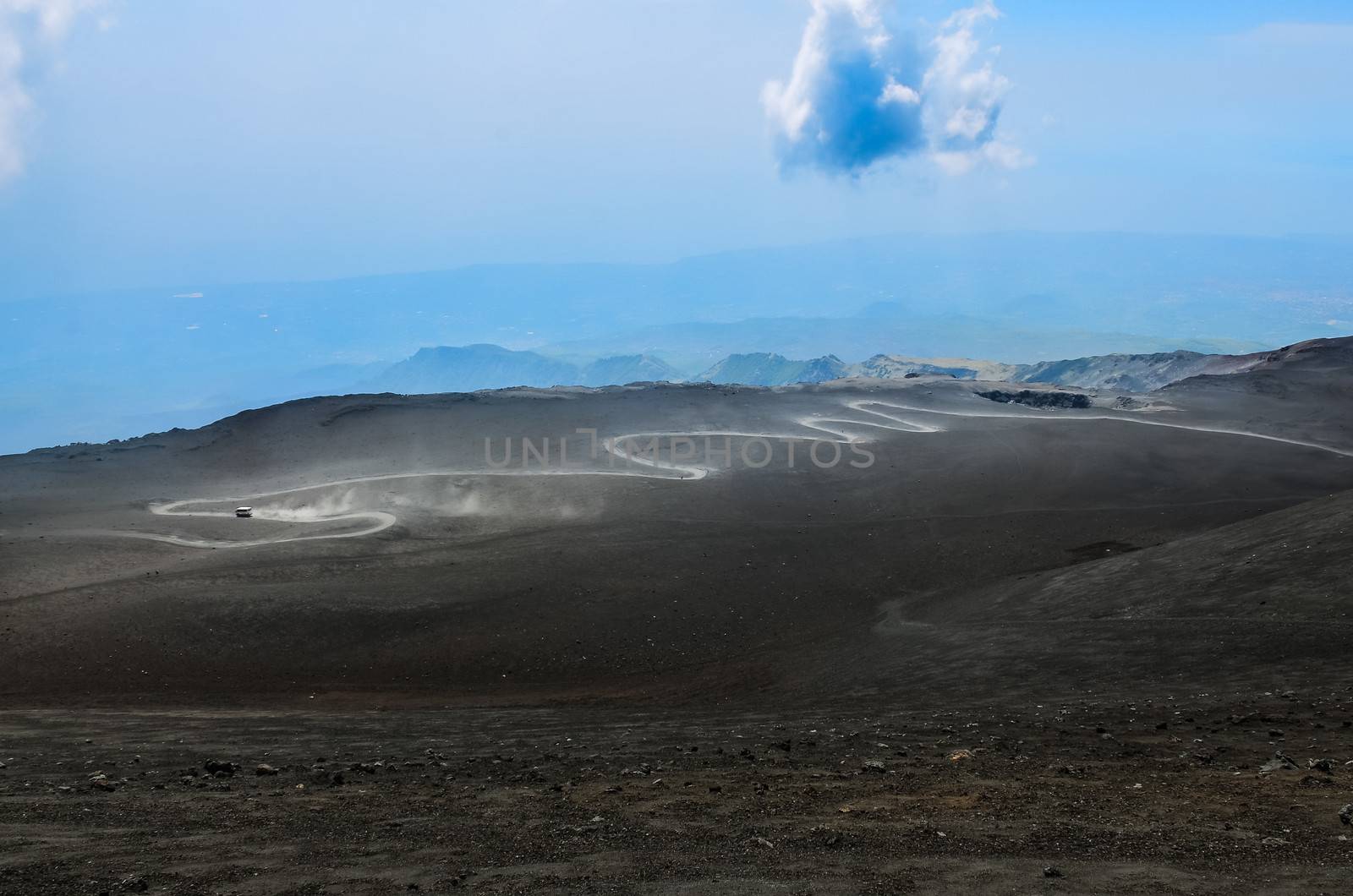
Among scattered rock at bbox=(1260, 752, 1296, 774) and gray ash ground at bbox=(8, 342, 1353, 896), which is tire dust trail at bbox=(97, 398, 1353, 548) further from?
scattered rock at bbox=(1260, 752, 1296, 774)

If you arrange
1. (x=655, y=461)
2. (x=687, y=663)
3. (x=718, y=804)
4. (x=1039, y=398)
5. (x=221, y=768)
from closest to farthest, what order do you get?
(x=718, y=804) < (x=221, y=768) < (x=687, y=663) < (x=655, y=461) < (x=1039, y=398)

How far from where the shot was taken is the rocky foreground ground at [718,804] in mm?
7418

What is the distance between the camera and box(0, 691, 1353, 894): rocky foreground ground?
7.42 metres

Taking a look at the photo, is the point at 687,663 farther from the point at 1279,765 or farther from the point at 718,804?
the point at 1279,765

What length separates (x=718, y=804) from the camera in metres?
9.37

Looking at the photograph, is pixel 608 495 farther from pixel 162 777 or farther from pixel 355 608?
pixel 162 777

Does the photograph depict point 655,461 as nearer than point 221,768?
No

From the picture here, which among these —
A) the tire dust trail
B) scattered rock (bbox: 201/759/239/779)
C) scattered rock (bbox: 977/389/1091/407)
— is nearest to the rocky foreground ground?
scattered rock (bbox: 201/759/239/779)

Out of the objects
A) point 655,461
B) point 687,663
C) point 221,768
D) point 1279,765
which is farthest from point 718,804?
point 655,461

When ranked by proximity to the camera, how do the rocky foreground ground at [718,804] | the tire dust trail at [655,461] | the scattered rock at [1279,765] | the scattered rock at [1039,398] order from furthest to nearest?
the scattered rock at [1039,398]
the tire dust trail at [655,461]
the scattered rock at [1279,765]
the rocky foreground ground at [718,804]

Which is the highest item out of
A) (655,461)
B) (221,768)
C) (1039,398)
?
(1039,398)

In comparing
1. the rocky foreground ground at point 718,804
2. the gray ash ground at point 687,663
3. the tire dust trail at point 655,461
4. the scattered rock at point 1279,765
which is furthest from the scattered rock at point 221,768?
the tire dust trail at point 655,461

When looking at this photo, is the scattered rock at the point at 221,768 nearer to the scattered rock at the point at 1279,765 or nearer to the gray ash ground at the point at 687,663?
the gray ash ground at the point at 687,663

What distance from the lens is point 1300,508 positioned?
66.2 feet
